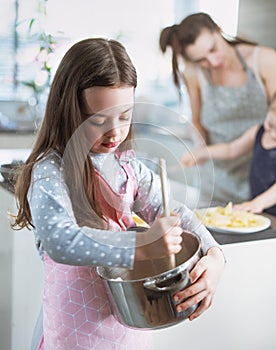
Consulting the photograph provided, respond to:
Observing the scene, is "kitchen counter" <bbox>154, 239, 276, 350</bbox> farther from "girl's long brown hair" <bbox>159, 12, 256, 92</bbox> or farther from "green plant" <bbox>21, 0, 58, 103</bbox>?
"girl's long brown hair" <bbox>159, 12, 256, 92</bbox>

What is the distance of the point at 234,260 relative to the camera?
100cm

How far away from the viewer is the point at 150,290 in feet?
1.92

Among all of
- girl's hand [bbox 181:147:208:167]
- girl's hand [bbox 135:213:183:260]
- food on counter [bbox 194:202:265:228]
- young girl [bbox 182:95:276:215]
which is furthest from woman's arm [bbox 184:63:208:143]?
girl's hand [bbox 135:213:183:260]

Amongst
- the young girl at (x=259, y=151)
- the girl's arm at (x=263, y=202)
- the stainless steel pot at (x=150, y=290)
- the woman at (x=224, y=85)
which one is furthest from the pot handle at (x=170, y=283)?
the young girl at (x=259, y=151)

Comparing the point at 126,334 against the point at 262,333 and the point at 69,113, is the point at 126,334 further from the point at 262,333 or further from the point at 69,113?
the point at 262,333

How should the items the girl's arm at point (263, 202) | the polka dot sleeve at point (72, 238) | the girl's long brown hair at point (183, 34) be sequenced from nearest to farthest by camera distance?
the polka dot sleeve at point (72, 238)
the girl's arm at point (263, 202)
the girl's long brown hair at point (183, 34)

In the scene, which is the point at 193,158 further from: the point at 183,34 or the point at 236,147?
the point at 236,147

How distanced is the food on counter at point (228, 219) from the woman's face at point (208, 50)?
2.96 ft

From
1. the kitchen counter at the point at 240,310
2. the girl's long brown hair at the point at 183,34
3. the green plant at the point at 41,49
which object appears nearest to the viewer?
the kitchen counter at the point at 240,310

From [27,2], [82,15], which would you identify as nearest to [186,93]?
[82,15]

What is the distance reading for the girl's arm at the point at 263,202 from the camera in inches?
65.1

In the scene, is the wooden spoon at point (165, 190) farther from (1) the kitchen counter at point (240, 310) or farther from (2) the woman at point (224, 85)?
(2) the woman at point (224, 85)

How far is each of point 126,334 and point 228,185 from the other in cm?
136

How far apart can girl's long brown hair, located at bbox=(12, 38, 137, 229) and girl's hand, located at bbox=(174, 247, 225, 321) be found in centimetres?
13
